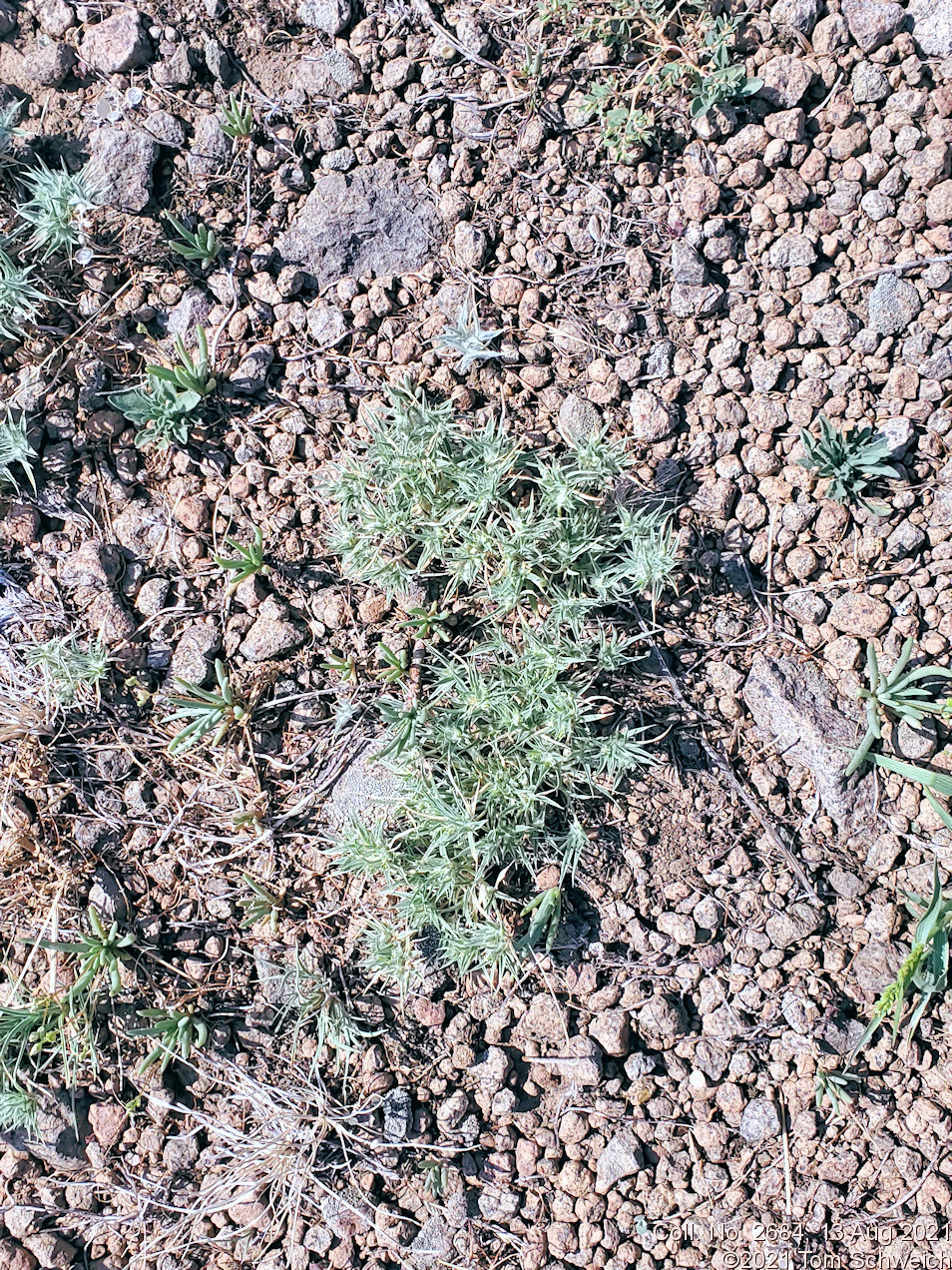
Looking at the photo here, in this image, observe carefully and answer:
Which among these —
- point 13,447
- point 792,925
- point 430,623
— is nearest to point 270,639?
point 430,623

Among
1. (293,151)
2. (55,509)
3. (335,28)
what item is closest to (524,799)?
(55,509)

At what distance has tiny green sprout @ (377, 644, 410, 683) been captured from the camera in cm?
255

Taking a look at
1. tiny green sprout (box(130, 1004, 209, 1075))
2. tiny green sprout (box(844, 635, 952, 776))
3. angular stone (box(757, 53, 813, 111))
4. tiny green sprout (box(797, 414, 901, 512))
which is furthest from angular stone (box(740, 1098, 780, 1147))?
angular stone (box(757, 53, 813, 111))

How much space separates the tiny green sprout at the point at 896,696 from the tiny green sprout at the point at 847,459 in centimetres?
45

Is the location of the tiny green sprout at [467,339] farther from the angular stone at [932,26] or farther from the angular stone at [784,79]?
the angular stone at [932,26]

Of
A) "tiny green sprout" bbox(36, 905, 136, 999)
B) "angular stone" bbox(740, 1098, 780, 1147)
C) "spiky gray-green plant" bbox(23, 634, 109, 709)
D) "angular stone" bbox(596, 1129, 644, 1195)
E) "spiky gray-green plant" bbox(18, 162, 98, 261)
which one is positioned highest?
"spiky gray-green plant" bbox(18, 162, 98, 261)

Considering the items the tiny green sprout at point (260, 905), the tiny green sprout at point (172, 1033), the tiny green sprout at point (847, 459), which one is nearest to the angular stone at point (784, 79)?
the tiny green sprout at point (847, 459)

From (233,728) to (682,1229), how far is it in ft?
6.19

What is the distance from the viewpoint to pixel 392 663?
2.59 metres

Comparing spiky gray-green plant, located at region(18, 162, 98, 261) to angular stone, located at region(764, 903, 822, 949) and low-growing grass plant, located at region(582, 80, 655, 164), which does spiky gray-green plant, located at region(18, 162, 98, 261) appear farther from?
angular stone, located at region(764, 903, 822, 949)

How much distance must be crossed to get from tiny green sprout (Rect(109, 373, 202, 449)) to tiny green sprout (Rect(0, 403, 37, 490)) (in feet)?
0.90

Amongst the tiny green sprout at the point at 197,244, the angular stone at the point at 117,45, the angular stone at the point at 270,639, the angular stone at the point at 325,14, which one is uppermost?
the angular stone at the point at 117,45

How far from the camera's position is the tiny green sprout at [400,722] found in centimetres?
249

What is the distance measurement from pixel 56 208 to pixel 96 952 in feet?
7.11
